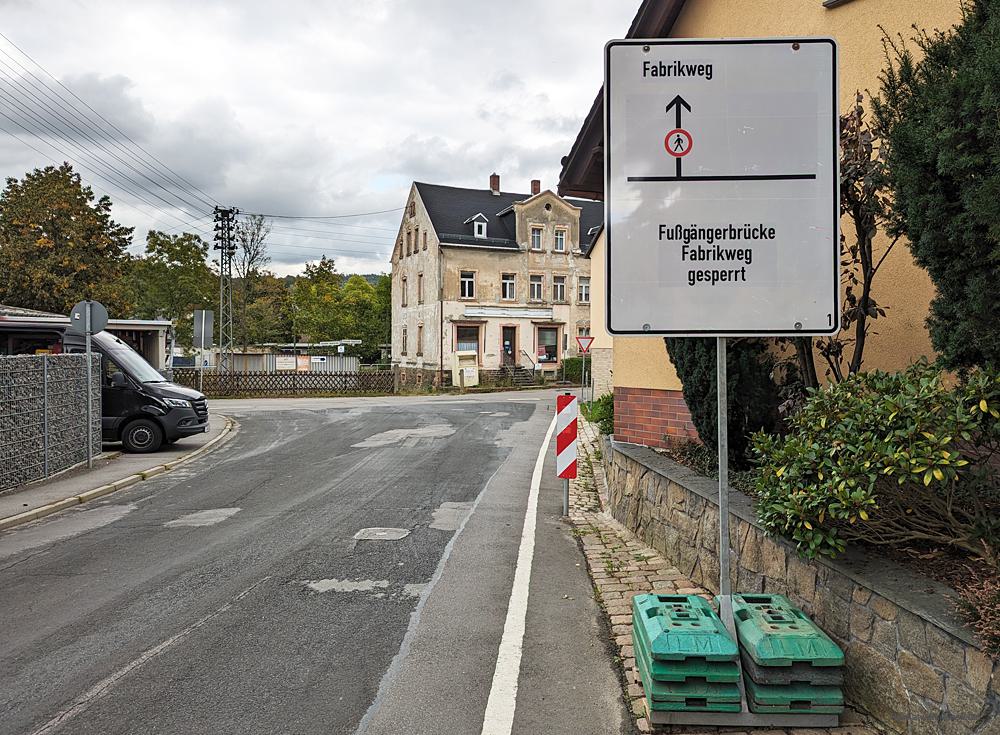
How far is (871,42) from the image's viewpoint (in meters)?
6.60

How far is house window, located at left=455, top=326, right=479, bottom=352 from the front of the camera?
1765 inches

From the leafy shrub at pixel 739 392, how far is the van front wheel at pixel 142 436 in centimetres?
1217

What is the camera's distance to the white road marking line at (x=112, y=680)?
12.6 feet

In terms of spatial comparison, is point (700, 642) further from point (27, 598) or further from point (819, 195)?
point (27, 598)

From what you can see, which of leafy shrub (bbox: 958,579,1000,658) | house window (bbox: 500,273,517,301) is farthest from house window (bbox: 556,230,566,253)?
leafy shrub (bbox: 958,579,1000,658)

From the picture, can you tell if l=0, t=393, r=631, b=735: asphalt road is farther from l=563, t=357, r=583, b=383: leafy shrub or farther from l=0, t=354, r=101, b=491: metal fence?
l=563, t=357, r=583, b=383: leafy shrub

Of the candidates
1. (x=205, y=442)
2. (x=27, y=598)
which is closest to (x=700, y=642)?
(x=27, y=598)

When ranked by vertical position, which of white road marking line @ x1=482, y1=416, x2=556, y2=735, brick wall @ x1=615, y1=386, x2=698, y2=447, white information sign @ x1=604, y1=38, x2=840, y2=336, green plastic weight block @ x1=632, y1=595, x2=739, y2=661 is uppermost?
white information sign @ x1=604, y1=38, x2=840, y2=336

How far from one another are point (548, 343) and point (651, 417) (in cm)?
3934

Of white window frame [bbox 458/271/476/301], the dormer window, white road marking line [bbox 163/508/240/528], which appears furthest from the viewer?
the dormer window

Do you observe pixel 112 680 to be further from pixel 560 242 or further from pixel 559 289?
pixel 560 242

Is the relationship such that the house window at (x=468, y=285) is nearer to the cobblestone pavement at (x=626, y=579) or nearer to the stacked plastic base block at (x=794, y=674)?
the cobblestone pavement at (x=626, y=579)

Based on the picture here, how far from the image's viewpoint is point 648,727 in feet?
12.3

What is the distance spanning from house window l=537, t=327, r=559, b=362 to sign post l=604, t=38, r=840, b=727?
142 ft
